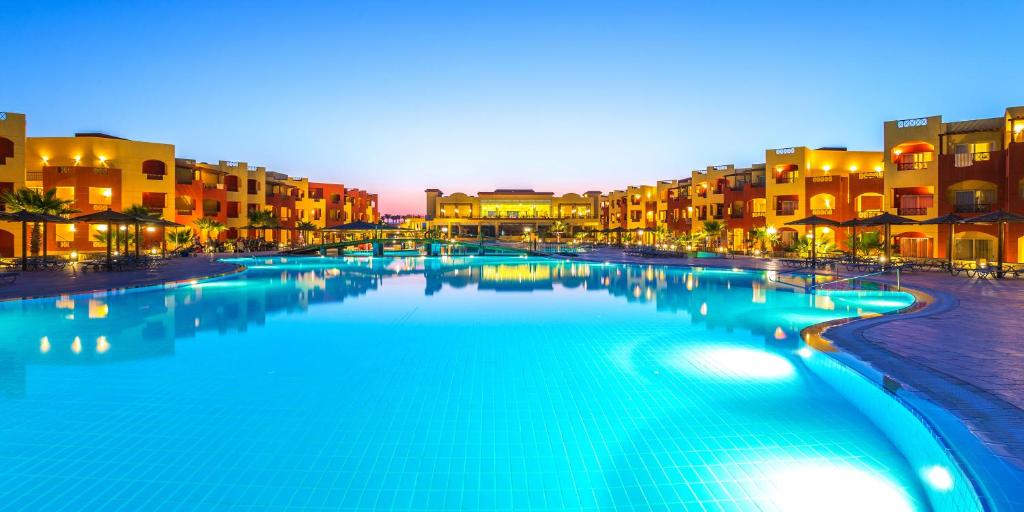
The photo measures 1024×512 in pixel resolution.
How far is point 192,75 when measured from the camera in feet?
119

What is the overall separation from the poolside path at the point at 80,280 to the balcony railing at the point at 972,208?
34.1 meters

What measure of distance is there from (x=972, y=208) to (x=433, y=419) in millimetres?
30962

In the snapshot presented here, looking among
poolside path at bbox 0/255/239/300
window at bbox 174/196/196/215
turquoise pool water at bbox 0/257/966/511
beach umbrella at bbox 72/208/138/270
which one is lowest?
turquoise pool water at bbox 0/257/966/511

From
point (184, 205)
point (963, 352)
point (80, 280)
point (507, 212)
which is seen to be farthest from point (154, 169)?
point (507, 212)

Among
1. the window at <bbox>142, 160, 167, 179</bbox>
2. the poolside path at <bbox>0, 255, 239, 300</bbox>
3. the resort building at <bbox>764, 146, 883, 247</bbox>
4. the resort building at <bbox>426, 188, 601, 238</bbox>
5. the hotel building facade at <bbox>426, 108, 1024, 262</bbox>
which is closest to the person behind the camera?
the poolside path at <bbox>0, 255, 239, 300</bbox>

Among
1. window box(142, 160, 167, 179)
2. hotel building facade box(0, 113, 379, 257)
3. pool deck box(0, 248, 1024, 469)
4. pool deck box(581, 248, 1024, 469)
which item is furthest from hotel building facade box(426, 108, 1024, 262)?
window box(142, 160, 167, 179)

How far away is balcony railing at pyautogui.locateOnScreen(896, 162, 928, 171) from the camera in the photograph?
2680 centimetres

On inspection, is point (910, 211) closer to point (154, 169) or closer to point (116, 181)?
point (154, 169)

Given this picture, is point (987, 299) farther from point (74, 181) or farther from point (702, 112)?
point (702, 112)

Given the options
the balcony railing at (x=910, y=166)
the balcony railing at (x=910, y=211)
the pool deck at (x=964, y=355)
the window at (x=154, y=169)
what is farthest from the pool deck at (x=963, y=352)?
the window at (x=154, y=169)

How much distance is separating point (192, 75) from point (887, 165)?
45.3 m

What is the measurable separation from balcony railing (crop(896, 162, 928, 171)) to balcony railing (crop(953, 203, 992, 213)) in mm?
2625

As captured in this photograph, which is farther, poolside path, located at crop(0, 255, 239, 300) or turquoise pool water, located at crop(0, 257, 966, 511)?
poolside path, located at crop(0, 255, 239, 300)

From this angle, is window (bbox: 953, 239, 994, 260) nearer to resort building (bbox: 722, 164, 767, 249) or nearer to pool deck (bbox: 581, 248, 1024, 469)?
resort building (bbox: 722, 164, 767, 249)
